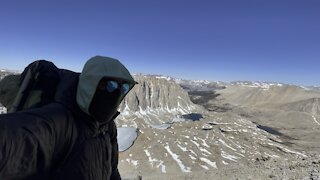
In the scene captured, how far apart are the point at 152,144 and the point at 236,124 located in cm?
6589

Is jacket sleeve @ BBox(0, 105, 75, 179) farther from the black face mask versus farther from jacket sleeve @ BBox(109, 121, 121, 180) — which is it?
jacket sleeve @ BBox(109, 121, 121, 180)

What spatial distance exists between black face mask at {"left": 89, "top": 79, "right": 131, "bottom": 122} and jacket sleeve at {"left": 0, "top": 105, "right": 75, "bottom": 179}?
1.21 feet

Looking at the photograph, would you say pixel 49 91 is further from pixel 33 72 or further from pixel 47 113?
pixel 47 113

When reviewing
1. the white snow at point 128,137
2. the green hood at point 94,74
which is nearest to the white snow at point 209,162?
the white snow at point 128,137

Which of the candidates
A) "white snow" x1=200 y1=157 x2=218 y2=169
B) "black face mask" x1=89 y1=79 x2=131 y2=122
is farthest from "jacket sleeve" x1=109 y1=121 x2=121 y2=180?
"white snow" x1=200 y1=157 x2=218 y2=169

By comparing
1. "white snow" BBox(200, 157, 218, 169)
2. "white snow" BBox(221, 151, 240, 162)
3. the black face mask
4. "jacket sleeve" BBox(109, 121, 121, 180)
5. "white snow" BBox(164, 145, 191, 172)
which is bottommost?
"white snow" BBox(221, 151, 240, 162)

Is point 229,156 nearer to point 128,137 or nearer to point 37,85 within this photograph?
point 128,137

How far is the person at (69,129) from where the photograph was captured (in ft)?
5.07

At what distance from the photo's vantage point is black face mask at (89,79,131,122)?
2266mm

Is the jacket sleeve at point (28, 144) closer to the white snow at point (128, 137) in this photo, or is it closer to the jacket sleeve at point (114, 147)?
the jacket sleeve at point (114, 147)

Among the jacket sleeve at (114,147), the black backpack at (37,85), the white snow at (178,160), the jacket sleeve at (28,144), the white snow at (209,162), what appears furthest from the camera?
the white snow at (209,162)

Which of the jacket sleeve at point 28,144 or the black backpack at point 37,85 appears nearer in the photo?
the jacket sleeve at point 28,144

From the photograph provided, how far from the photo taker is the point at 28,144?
158cm

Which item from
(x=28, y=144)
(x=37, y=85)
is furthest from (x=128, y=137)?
(x=28, y=144)
